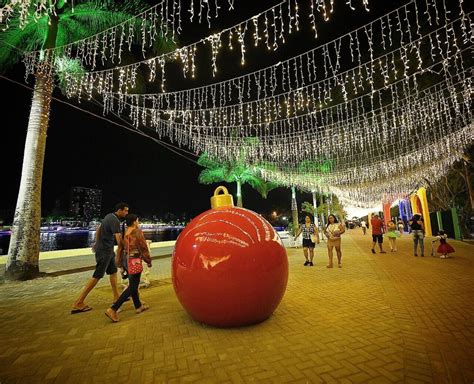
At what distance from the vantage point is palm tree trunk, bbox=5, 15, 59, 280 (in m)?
8.58

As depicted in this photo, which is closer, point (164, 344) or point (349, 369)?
point (349, 369)

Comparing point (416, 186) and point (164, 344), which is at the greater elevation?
point (416, 186)

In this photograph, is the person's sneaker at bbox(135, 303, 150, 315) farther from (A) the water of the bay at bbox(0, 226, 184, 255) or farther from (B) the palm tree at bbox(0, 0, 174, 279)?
(A) the water of the bay at bbox(0, 226, 184, 255)

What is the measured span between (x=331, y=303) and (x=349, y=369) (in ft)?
7.79

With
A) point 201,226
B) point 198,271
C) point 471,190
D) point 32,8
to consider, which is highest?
point 32,8

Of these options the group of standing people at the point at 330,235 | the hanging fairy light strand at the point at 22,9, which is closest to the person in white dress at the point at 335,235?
the group of standing people at the point at 330,235

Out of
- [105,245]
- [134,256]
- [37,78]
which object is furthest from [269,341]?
[37,78]

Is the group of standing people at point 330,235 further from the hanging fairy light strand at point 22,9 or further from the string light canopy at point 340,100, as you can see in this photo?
the hanging fairy light strand at point 22,9

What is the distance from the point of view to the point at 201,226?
14.1 ft

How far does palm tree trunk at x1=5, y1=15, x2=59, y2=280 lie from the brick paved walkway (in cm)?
275

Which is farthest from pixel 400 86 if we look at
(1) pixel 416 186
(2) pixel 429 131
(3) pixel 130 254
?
(1) pixel 416 186

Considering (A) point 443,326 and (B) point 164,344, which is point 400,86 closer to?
(A) point 443,326

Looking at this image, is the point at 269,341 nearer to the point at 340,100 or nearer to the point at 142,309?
the point at 142,309

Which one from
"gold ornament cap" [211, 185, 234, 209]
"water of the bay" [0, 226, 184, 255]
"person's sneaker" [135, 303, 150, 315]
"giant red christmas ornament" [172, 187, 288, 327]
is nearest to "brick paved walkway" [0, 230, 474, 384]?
"person's sneaker" [135, 303, 150, 315]
